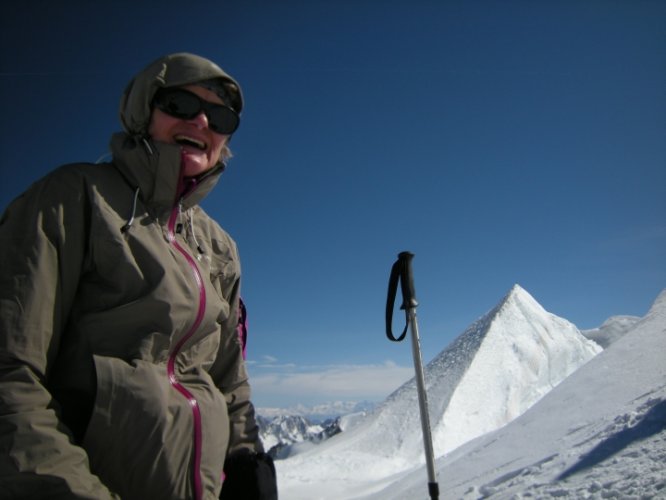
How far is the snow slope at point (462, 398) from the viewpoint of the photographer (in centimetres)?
1722

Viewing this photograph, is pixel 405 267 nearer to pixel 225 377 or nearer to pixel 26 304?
pixel 225 377

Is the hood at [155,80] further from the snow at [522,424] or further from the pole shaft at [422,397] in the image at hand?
the snow at [522,424]

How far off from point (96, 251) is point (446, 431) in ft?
62.4

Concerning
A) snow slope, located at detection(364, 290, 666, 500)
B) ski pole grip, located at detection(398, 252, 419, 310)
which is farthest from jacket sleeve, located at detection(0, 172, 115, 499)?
snow slope, located at detection(364, 290, 666, 500)

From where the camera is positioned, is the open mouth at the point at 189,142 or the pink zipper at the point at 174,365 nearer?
the pink zipper at the point at 174,365

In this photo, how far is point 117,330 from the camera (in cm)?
154

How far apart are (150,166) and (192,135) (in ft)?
1.07

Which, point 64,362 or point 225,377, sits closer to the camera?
point 64,362

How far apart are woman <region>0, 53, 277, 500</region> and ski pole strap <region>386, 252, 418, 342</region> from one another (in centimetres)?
199

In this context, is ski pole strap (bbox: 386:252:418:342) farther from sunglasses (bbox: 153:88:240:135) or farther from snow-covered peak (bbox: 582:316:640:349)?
snow-covered peak (bbox: 582:316:640:349)

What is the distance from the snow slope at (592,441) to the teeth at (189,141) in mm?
4143

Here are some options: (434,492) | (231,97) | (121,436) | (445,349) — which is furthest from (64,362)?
(445,349)

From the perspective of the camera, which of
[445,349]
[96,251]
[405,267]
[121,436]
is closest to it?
[121,436]

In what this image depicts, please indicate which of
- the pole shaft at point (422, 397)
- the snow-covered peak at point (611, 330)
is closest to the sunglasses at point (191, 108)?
the pole shaft at point (422, 397)
